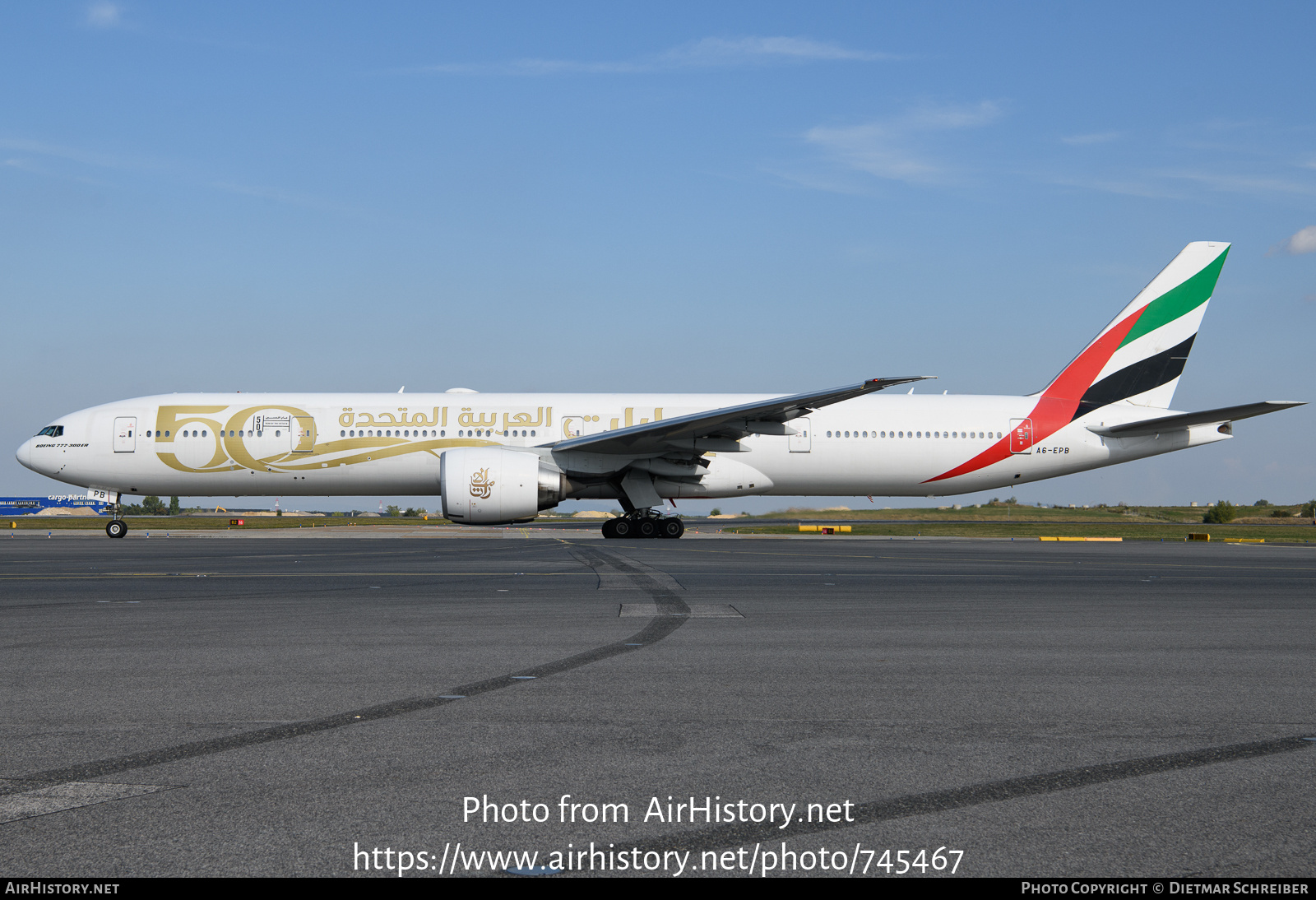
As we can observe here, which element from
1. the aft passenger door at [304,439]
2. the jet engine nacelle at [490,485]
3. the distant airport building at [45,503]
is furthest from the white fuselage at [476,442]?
the distant airport building at [45,503]

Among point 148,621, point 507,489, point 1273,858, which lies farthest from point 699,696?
point 507,489

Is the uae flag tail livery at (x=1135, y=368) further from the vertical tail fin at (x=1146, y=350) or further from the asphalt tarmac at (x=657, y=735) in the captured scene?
the asphalt tarmac at (x=657, y=735)

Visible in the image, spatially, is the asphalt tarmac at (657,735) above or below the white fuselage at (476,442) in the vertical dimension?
below

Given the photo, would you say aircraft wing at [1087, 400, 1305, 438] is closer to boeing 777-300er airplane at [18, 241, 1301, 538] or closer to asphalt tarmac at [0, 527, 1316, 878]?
boeing 777-300er airplane at [18, 241, 1301, 538]

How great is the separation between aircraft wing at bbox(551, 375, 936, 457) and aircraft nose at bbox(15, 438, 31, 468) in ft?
51.6

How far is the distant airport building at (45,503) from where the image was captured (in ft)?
311

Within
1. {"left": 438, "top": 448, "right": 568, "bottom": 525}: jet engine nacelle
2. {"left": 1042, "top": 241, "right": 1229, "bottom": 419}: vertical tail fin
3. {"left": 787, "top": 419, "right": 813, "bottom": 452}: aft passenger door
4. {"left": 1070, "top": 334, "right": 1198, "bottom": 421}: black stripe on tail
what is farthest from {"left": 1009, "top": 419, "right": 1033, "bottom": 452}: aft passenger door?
{"left": 438, "top": 448, "right": 568, "bottom": 525}: jet engine nacelle

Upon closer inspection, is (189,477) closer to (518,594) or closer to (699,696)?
(518,594)

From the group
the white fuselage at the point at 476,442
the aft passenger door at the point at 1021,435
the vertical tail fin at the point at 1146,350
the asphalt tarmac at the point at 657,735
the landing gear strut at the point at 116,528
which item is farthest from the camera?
the vertical tail fin at the point at 1146,350

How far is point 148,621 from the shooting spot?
8.71 m

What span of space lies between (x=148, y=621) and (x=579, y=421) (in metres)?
19.2

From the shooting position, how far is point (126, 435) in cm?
2750

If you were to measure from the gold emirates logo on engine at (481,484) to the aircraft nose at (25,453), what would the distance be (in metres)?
14.4

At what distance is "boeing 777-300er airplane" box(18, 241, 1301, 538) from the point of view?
88.4 feet
